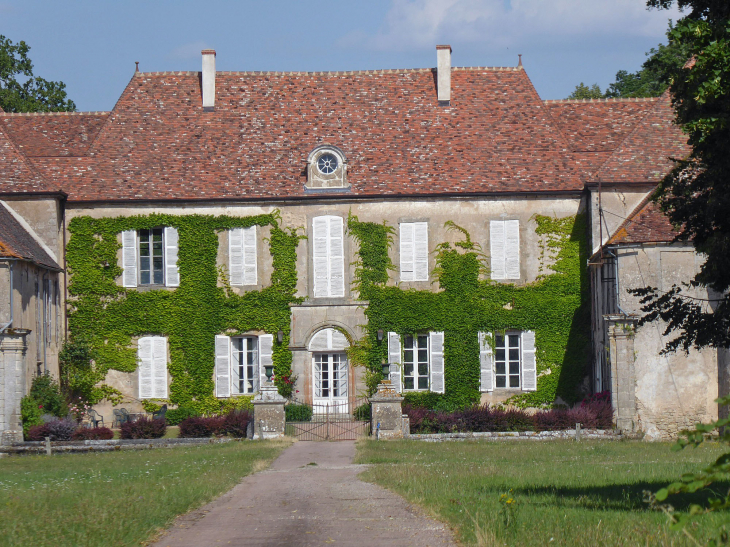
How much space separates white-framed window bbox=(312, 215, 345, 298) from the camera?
91.0 feet

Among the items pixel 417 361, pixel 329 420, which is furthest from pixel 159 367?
pixel 417 361

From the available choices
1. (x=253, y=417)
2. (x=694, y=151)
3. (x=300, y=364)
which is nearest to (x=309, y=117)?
(x=300, y=364)

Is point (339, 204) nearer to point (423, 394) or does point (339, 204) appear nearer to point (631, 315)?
point (423, 394)

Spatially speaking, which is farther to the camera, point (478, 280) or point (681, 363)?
point (478, 280)

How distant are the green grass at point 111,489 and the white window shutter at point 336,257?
6.87 metres

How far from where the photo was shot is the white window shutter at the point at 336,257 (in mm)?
27750

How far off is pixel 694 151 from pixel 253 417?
49.2 ft

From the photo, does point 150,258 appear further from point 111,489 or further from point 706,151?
point 706,151

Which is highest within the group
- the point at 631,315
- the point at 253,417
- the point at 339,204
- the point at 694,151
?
the point at 339,204

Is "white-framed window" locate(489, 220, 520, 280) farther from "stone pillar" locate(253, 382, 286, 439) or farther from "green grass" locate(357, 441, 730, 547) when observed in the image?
"stone pillar" locate(253, 382, 286, 439)

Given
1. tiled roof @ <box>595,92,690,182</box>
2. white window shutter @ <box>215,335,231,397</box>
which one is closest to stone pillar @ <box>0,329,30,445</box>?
white window shutter @ <box>215,335,231,397</box>

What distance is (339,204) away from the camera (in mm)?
27797

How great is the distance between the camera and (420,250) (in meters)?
27.7

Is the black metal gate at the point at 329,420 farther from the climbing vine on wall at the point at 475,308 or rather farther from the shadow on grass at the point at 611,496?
the shadow on grass at the point at 611,496
